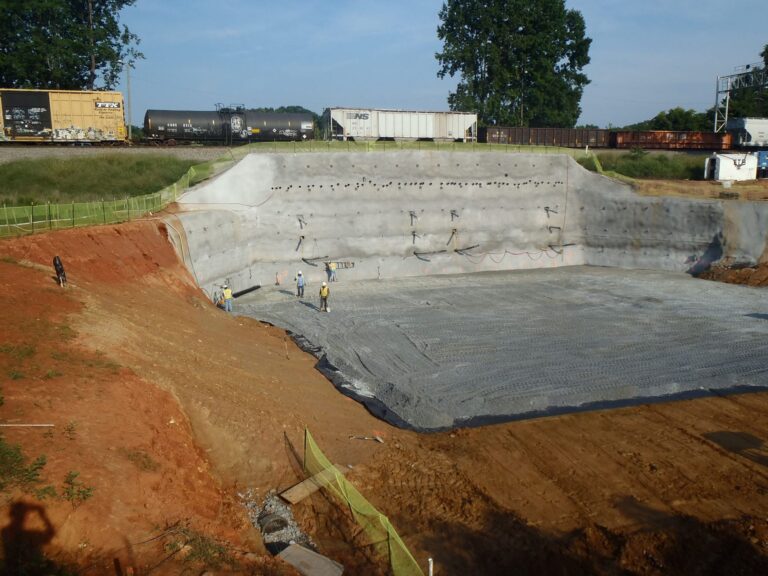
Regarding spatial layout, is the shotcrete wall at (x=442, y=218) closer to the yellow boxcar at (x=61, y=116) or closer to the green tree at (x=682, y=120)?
the yellow boxcar at (x=61, y=116)

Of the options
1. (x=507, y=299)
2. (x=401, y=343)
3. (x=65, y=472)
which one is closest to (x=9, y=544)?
(x=65, y=472)

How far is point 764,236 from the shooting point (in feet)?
121

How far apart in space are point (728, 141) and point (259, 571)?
58260mm

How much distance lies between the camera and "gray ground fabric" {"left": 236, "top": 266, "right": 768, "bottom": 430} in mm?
18875

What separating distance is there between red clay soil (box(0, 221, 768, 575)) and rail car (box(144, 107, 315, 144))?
2622cm

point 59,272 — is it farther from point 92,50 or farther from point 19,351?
point 92,50

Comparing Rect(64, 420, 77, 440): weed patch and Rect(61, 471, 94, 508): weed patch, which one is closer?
Rect(61, 471, 94, 508): weed patch

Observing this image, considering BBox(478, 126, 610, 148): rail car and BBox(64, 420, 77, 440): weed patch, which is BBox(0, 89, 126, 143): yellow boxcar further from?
BBox(64, 420, 77, 440): weed patch

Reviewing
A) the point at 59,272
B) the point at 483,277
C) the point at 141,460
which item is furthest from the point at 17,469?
the point at 483,277

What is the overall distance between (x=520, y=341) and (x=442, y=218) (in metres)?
17.1

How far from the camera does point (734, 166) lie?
1770 inches

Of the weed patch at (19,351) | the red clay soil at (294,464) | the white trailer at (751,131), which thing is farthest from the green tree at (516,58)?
the weed patch at (19,351)

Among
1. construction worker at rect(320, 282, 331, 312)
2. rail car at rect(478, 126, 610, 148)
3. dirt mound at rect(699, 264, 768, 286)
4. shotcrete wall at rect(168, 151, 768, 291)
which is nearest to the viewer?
construction worker at rect(320, 282, 331, 312)

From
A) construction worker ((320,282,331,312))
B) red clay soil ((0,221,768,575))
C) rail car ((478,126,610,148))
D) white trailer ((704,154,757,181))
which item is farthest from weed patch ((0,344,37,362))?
white trailer ((704,154,757,181))
